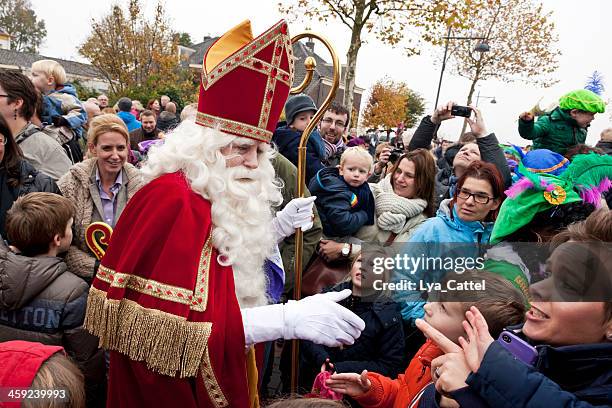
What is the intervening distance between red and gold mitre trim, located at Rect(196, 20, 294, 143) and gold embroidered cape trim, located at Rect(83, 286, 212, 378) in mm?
830

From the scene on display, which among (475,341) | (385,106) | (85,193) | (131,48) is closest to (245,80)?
(475,341)

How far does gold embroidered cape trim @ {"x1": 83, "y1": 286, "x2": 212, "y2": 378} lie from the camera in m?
1.62

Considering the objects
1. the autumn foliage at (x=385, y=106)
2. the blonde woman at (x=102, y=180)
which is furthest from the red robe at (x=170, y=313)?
the autumn foliage at (x=385, y=106)

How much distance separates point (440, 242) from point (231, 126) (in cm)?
103

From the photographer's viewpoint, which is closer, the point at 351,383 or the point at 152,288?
the point at 152,288

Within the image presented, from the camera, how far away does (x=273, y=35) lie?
1.95 meters

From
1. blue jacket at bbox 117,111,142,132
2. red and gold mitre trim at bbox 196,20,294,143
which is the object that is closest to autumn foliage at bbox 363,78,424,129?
blue jacket at bbox 117,111,142,132

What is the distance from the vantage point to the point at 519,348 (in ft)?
4.32

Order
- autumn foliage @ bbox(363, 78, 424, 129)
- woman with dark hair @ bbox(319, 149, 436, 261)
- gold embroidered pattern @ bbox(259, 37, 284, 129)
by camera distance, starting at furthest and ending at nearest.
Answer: autumn foliage @ bbox(363, 78, 424, 129) → woman with dark hair @ bbox(319, 149, 436, 261) → gold embroidered pattern @ bbox(259, 37, 284, 129)

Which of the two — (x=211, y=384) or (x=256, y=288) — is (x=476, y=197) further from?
(x=211, y=384)

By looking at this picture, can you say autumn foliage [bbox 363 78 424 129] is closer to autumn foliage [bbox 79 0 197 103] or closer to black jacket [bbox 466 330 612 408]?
autumn foliage [bbox 79 0 197 103]

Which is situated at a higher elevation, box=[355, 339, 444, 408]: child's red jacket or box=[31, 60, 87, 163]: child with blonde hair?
box=[31, 60, 87, 163]: child with blonde hair

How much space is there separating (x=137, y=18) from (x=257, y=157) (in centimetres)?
2719

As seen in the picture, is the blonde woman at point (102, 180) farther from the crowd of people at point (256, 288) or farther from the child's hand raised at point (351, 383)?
the child's hand raised at point (351, 383)
